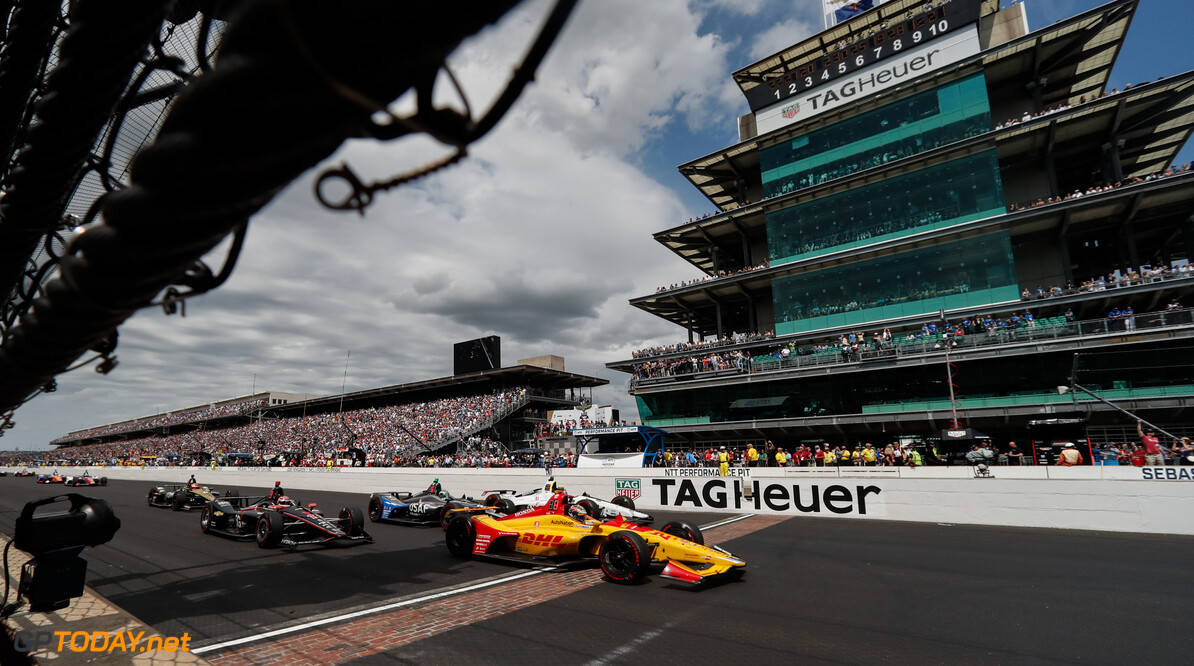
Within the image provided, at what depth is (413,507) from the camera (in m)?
14.9

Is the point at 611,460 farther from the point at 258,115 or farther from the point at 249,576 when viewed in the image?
the point at 258,115

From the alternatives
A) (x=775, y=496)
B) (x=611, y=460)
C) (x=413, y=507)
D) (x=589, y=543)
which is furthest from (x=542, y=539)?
(x=611, y=460)

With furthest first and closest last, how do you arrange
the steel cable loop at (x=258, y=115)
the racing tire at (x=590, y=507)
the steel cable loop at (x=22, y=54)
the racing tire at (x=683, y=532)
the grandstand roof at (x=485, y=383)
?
1. the grandstand roof at (x=485, y=383)
2. the racing tire at (x=590, y=507)
3. the racing tire at (x=683, y=532)
4. the steel cable loop at (x=22, y=54)
5. the steel cable loop at (x=258, y=115)

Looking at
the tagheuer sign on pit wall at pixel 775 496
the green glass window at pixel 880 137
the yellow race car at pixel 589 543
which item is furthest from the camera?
the green glass window at pixel 880 137

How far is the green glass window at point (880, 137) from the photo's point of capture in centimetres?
2994

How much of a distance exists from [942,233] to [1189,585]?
25064 mm

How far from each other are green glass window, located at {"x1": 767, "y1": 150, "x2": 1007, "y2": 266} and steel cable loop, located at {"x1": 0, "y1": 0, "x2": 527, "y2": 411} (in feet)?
112

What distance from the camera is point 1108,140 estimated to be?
28625 mm

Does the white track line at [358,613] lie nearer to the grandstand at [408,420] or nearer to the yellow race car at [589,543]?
the yellow race car at [589,543]

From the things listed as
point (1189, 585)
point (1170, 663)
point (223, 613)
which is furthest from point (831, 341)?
point (223, 613)

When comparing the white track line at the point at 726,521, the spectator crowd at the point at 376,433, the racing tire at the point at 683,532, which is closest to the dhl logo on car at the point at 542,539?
the racing tire at the point at 683,532

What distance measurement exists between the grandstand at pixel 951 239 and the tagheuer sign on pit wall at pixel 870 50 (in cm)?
→ 11

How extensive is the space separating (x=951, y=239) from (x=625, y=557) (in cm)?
2867

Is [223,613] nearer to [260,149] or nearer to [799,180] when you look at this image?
[260,149]
